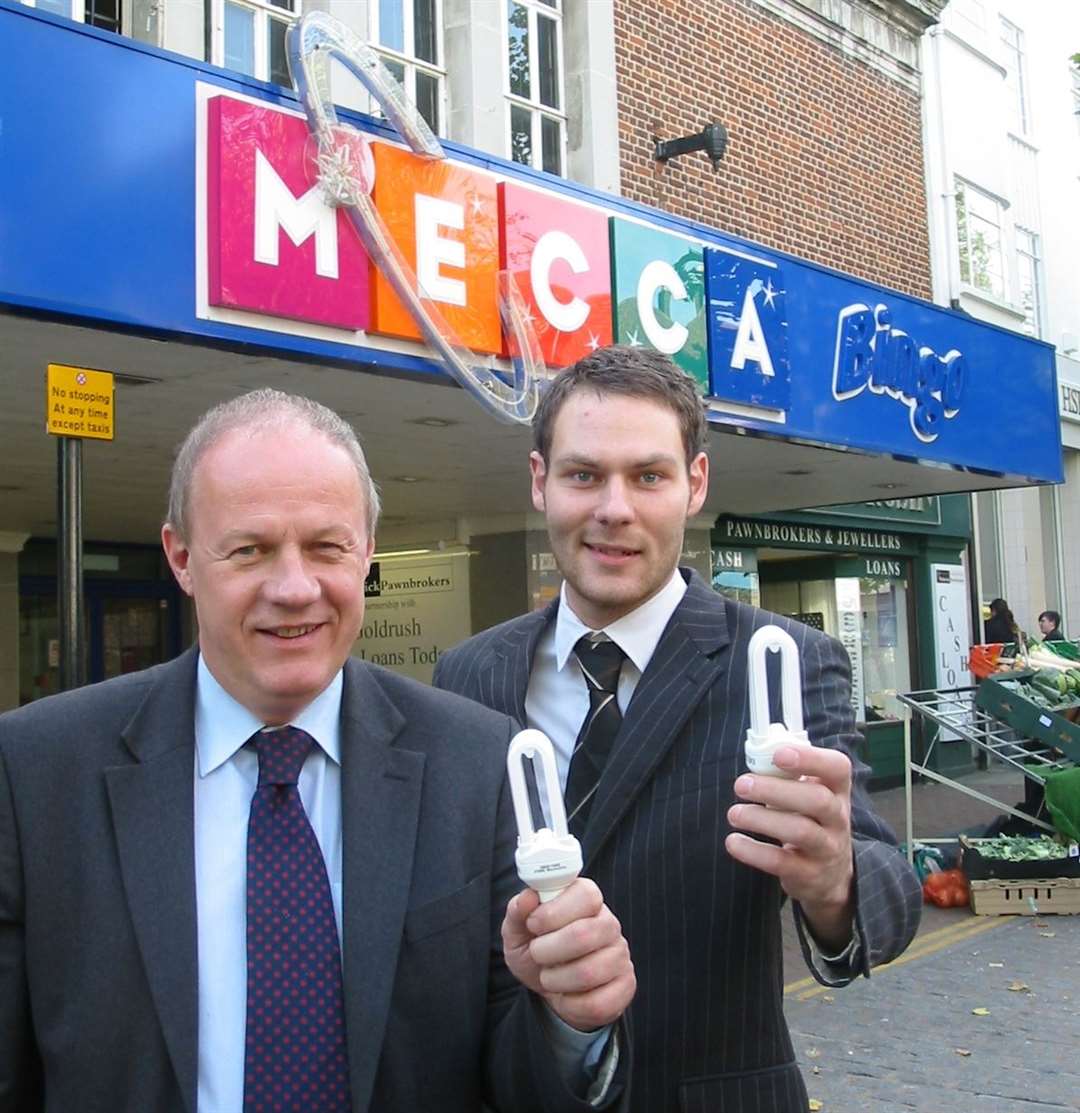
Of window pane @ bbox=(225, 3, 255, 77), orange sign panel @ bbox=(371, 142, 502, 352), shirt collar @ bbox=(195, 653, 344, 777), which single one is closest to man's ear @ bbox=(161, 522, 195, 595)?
shirt collar @ bbox=(195, 653, 344, 777)

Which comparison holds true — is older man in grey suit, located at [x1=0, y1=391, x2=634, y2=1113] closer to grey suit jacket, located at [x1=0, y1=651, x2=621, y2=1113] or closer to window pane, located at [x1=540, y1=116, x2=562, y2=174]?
grey suit jacket, located at [x1=0, y1=651, x2=621, y2=1113]

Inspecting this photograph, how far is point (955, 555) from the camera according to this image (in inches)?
643

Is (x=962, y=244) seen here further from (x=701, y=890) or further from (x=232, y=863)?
(x=232, y=863)

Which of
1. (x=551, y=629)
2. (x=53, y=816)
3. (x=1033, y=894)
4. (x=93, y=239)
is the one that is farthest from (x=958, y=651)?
(x=53, y=816)

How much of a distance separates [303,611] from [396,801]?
0.31 metres

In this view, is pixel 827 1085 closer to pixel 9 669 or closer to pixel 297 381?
pixel 297 381

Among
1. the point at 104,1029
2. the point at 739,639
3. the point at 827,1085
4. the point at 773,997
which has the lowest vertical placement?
the point at 827,1085

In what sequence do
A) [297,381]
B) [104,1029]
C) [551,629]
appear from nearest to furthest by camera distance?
[104,1029] → [551,629] → [297,381]

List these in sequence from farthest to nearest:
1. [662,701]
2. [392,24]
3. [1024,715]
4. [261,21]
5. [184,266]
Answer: [392,24], [1024,715], [261,21], [184,266], [662,701]

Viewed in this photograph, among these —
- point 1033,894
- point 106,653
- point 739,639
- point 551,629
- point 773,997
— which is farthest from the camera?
point 106,653

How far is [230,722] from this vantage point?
1.79 metres

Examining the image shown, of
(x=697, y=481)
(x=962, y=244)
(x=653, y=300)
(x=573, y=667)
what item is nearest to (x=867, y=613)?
(x=962, y=244)

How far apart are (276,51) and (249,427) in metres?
7.70

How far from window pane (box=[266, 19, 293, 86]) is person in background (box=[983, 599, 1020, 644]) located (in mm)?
10637
